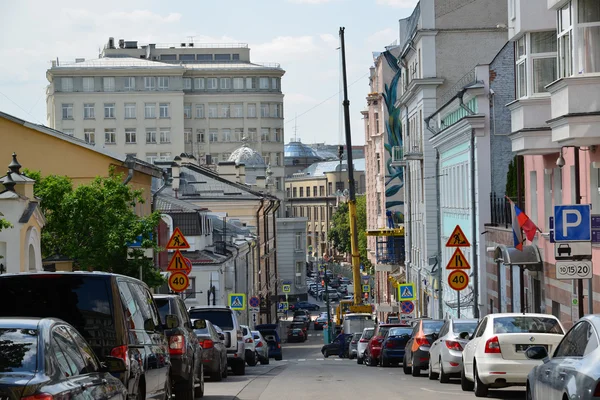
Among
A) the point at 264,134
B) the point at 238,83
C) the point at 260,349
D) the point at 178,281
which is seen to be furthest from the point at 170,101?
the point at 178,281

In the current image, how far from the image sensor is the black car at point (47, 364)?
26.3 ft

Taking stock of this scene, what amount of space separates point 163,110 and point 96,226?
114 m

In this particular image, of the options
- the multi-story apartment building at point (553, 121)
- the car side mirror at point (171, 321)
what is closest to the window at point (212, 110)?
the multi-story apartment building at point (553, 121)

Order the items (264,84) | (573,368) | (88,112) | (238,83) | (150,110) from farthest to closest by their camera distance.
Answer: (264,84) → (238,83) → (150,110) → (88,112) → (573,368)

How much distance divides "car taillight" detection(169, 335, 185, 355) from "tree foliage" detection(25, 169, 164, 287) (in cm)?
1459

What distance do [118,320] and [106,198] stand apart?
2034 cm

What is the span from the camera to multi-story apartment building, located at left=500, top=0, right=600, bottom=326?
21.3 m

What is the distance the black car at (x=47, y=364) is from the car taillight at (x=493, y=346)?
29.9 feet

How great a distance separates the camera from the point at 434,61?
5575 cm

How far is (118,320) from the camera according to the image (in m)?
12.1

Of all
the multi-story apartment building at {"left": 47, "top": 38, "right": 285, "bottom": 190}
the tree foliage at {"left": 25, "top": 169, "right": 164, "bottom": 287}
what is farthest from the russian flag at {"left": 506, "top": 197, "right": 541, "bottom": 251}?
the multi-story apartment building at {"left": 47, "top": 38, "right": 285, "bottom": 190}

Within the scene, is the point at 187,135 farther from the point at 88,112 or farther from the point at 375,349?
the point at 375,349

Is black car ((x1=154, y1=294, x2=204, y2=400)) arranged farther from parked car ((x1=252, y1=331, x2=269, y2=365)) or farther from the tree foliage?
parked car ((x1=252, y1=331, x2=269, y2=365))

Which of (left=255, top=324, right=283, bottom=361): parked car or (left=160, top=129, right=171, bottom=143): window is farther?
(left=160, top=129, right=171, bottom=143): window
